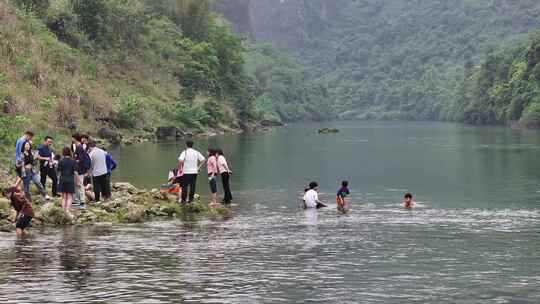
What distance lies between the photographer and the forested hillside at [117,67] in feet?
221

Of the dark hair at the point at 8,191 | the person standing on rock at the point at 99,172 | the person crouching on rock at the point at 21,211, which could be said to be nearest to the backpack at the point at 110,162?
the person standing on rock at the point at 99,172

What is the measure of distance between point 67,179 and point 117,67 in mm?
74591

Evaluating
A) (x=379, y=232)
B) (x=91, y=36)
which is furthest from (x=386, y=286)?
(x=91, y=36)

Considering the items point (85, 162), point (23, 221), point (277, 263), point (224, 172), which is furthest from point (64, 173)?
point (277, 263)

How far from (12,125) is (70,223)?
1894 cm

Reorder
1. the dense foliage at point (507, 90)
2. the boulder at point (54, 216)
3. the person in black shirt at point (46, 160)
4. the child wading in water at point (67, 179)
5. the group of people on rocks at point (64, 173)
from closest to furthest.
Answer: the group of people on rocks at point (64, 173) → the boulder at point (54, 216) → the child wading in water at point (67, 179) → the person in black shirt at point (46, 160) → the dense foliage at point (507, 90)

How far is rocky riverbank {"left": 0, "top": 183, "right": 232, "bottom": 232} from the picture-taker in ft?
A: 86.7

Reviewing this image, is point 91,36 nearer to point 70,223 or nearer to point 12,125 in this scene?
point 12,125

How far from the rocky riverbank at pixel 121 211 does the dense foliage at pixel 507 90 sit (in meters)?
114

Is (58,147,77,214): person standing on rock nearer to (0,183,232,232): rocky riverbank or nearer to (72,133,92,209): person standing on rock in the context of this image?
(0,183,232,232): rocky riverbank

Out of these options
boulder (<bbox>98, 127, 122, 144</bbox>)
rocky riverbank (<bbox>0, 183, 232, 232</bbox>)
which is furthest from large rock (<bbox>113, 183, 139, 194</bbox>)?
boulder (<bbox>98, 127, 122, 144</bbox>)

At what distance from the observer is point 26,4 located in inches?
3418

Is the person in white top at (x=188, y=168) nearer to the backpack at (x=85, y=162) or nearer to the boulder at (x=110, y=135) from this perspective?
the backpack at (x=85, y=162)

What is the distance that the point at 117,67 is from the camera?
100 meters
